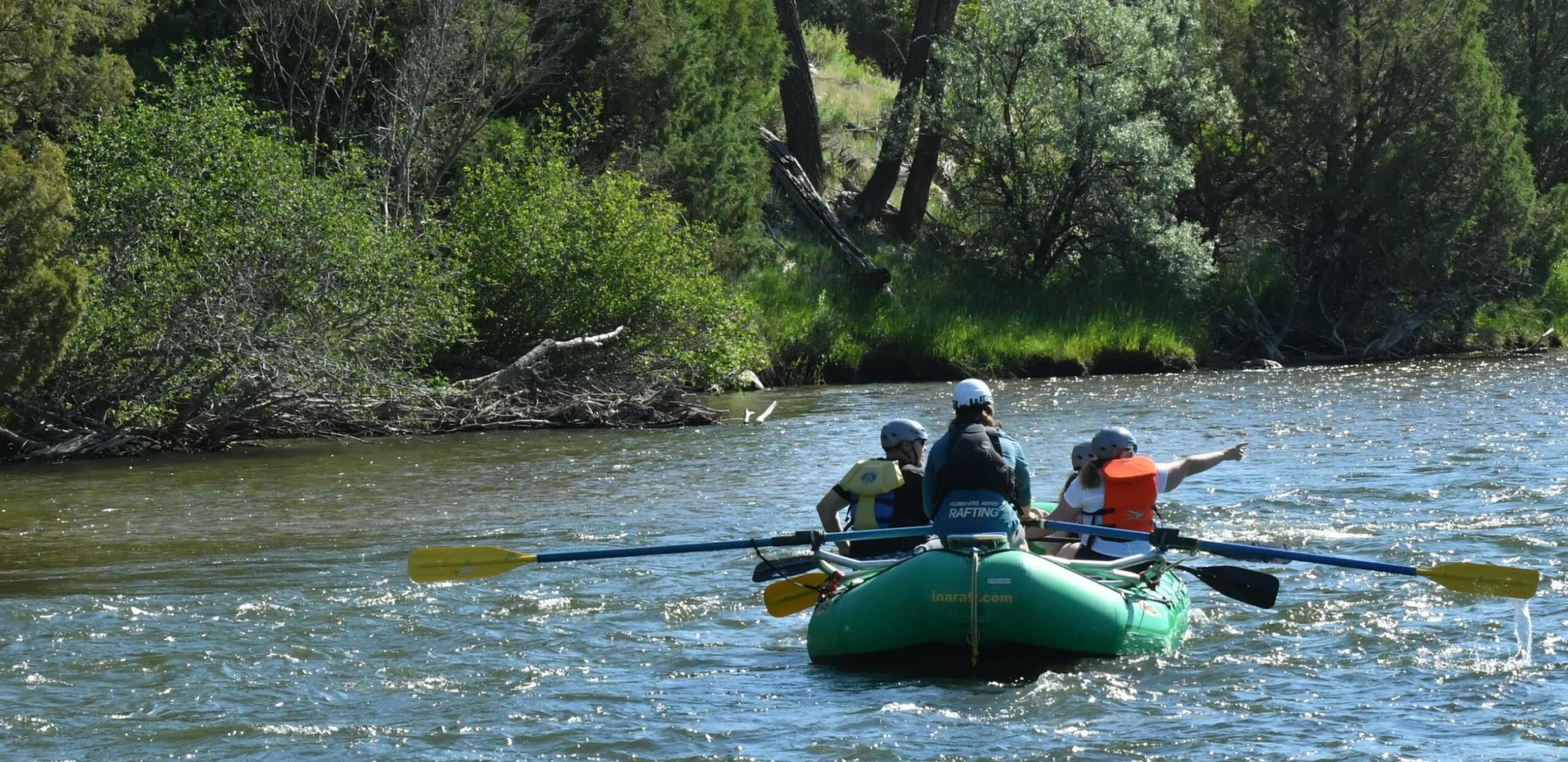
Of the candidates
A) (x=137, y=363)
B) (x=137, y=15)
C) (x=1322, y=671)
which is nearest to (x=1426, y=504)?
(x=1322, y=671)

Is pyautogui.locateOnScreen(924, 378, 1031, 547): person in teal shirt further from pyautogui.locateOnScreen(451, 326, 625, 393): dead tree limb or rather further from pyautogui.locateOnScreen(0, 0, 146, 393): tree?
pyautogui.locateOnScreen(451, 326, 625, 393): dead tree limb

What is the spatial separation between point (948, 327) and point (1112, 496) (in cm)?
1905

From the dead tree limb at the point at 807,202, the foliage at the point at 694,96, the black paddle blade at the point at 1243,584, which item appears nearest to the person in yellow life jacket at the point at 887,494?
the black paddle blade at the point at 1243,584

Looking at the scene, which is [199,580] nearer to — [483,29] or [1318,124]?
[483,29]

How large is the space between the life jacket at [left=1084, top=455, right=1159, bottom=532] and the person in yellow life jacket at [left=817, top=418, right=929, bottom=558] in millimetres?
1017

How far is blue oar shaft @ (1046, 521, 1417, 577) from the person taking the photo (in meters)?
9.02

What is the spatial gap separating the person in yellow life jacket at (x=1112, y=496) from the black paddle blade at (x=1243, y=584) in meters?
→ 0.53

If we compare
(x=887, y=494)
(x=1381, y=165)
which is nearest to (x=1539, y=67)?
(x=1381, y=165)

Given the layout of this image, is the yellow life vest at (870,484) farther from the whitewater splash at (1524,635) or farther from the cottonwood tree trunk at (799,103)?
the cottonwood tree trunk at (799,103)

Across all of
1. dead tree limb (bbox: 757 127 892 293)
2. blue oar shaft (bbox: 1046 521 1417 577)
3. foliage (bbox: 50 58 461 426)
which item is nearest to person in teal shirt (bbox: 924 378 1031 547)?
blue oar shaft (bbox: 1046 521 1417 577)

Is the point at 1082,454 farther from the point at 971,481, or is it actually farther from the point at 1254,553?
the point at 971,481

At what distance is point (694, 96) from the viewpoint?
27141 mm

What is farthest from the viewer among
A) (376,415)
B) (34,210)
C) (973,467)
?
(376,415)

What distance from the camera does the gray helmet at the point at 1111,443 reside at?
382 inches
